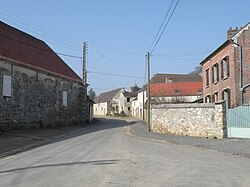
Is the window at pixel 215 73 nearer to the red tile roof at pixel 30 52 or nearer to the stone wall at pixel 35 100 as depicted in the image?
the red tile roof at pixel 30 52

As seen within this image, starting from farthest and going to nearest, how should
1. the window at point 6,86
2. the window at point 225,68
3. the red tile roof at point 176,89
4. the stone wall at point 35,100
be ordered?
the red tile roof at point 176,89, the window at point 225,68, the stone wall at point 35,100, the window at point 6,86

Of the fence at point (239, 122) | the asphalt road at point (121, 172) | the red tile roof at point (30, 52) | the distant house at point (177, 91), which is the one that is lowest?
the asphalt road at point (121, 172)

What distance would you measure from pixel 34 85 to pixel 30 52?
5.00 meters

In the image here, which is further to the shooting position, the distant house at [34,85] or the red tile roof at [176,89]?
the red tile roof at [176,89]

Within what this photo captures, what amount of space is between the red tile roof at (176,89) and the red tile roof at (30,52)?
24471mm

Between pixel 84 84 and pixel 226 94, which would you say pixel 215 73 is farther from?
pixel 84 84

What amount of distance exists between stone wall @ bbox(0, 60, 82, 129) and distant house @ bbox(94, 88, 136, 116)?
4623cm

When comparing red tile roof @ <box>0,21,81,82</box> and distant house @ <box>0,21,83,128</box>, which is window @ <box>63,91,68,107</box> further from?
red tile roof @ <box>0,21,81,82</box>

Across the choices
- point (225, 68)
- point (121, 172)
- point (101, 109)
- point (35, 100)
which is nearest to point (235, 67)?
point (225, 68)

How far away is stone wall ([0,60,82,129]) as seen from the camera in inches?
1057

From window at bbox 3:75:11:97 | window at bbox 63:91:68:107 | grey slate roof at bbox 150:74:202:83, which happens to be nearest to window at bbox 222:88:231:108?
window at bbox 63:91:68:107

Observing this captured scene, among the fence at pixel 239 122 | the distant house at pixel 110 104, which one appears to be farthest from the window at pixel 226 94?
the distant house at pixel 110 104

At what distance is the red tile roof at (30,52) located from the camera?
Result: 1159 inches

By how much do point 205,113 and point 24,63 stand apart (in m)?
15.9
